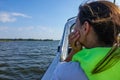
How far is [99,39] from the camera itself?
147 cm

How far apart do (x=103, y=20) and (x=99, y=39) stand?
10 cm

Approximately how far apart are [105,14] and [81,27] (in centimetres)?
16

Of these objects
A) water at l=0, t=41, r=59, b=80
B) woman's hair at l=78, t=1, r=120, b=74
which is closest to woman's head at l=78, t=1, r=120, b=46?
woman's hair at l=78, t=1, r=120, b=74

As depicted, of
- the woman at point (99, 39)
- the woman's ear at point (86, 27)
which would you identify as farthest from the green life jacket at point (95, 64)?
the woman's ear at point (86, 27)

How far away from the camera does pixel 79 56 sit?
1468 millimetres

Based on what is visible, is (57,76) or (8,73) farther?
(8,73)

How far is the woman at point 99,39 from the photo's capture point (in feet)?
Result: 4.52

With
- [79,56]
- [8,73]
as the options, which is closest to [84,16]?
[79,56]

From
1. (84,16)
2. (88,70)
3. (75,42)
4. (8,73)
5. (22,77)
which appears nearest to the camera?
(88,70)

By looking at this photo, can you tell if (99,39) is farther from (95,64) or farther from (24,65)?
(24,65)

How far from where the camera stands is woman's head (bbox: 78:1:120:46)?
1.45m

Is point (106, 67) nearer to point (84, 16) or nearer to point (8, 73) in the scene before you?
point (84, 16)

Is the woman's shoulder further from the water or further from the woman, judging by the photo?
the water

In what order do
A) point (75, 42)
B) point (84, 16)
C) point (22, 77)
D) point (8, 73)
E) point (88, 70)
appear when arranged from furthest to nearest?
1. point (8, 73)
2. point (22, 77)
3. point (75, 42)
4. point (84, 16)
5. point (88, 70)
